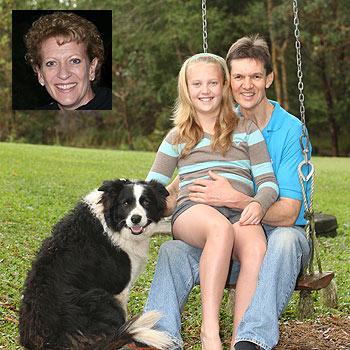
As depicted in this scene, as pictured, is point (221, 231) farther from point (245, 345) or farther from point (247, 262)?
point (245, 345)

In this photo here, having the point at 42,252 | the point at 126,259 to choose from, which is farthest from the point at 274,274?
the point at 42,252

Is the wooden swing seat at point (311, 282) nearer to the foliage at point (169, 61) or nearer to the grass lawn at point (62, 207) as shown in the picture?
the grass lawn at point (62, 207)

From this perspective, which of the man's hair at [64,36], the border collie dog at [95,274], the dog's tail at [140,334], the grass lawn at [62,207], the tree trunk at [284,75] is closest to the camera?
the dog's tail at [140,334]

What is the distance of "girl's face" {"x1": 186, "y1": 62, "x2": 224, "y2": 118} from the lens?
4.16 meters

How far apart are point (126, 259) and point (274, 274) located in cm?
81

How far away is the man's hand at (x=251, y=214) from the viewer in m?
3.94

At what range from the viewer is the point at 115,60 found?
2780cm

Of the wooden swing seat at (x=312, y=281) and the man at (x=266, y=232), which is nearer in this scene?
the man at (x=266, y=232)

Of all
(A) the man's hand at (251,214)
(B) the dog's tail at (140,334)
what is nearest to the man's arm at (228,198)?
(A) the man's hand at (251,214)

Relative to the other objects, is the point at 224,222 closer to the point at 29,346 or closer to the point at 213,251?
the point at 213,251

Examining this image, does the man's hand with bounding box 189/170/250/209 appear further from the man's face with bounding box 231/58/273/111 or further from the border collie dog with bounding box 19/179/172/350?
the man's face with bounding box 231/58/273/111

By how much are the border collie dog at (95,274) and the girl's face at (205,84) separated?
53cm

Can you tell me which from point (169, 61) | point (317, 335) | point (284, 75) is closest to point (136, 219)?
point (317, 335)

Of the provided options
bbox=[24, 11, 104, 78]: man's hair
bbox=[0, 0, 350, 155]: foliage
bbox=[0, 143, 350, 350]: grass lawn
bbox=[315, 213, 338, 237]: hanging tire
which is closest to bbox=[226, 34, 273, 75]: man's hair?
bbox=[0, 143, 350, 350]: grass lawn
